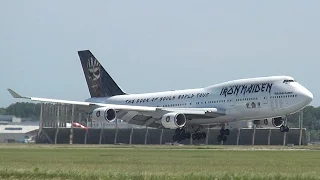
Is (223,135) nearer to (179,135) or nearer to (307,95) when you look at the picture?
(179,135)

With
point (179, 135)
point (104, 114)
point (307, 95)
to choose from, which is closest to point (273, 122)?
point (307, 95)

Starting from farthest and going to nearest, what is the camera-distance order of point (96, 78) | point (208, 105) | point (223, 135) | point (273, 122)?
point (96, 78) → point (223, 135) → point (208, 105) → point (273, 122)

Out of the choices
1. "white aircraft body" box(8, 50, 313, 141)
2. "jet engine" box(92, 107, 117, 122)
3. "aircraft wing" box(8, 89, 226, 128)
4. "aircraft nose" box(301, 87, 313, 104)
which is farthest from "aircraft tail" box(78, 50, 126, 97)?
"aircraft nose" box(301, 87, 313, 104)

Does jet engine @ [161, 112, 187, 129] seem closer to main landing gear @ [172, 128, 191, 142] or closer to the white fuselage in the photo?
main landing gear @ [172, 128, 191, 142]

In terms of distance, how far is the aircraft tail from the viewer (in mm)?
87750

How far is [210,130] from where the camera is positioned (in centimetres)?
9469

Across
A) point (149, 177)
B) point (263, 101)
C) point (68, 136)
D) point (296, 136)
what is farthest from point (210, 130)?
point (149, 177)

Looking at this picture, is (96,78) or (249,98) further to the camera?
(96,78)

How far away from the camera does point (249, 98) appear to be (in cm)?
7094

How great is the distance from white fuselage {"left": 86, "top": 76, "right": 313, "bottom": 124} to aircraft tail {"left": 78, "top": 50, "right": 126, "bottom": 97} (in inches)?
346

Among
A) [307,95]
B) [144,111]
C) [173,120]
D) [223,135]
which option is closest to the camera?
[307,95]

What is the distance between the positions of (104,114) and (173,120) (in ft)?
21.5

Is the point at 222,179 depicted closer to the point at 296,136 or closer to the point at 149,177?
the point at 149,177

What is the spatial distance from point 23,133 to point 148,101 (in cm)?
4413
